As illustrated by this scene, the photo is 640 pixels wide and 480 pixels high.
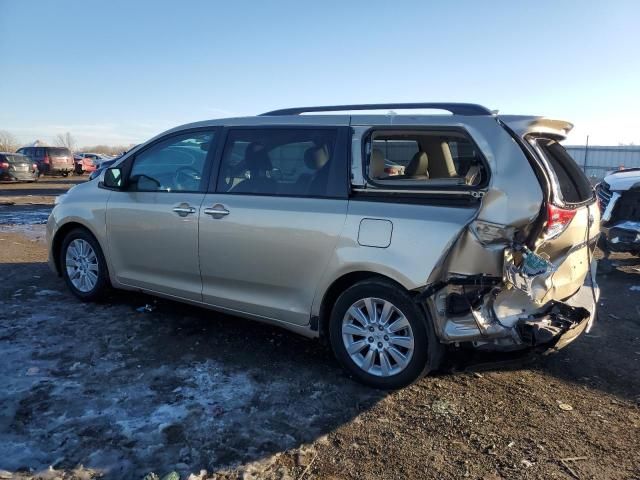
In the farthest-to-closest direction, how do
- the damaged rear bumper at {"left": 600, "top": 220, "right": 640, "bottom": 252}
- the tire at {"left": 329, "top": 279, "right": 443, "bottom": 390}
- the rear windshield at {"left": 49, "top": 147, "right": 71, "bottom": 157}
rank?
1. the rear windshield at {"left": 49, "top": 147, "right": 71, "bottom": 157}
2. the damaged rear bumper at {"left": 600, "top": 220, "right": 640, "bottom": 252}
3. the tire at {"left": 329, "top": 279, "right": 443, "bottom": 390}

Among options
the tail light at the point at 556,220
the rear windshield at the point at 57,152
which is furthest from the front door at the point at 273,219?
the rear windshield at the point at 57,152

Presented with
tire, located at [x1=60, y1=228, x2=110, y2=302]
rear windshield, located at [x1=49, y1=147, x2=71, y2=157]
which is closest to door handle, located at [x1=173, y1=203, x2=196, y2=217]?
tire, located at [x1=60, y1=228, x2=110, y2=302]

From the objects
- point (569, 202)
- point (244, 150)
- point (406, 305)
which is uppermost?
point (244, 150)

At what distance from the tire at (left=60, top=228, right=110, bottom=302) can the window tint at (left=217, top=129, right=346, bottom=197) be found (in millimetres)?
1765

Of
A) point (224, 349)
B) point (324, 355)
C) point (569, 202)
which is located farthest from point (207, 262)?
point (569, 202)

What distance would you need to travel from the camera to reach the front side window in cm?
353

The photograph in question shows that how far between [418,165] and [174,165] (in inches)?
86.7

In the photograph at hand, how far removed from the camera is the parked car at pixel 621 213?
6.79m

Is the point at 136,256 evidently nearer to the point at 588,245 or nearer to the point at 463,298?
the point at 463,298

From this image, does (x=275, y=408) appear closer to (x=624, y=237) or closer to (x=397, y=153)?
(x=397, y=153)

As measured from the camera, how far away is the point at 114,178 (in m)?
5.02

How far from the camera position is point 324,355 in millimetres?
4270

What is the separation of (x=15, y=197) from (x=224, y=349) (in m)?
16.8

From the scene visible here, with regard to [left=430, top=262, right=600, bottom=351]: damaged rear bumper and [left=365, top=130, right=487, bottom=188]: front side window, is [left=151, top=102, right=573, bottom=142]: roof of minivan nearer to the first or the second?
[left=365, top=130, right=487, bottom=188]: front side window
